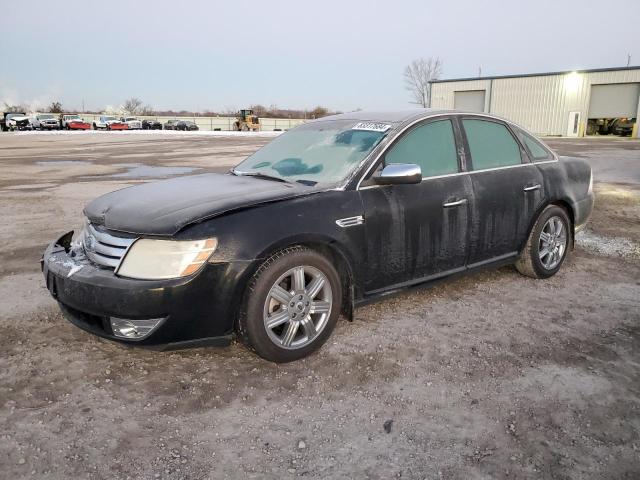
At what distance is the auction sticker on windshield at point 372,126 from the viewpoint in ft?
12.8

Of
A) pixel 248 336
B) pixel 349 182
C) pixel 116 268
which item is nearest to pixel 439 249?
pixel 349 182

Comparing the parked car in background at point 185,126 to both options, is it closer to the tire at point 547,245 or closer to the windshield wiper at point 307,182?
the tire at point 547,245

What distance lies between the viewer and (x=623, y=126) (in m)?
42.7

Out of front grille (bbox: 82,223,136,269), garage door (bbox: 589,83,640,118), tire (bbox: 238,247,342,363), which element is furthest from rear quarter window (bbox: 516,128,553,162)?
garage door (bbox: 589,83,640,118)

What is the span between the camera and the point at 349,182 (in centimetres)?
353

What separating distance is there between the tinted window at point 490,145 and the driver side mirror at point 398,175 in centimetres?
94

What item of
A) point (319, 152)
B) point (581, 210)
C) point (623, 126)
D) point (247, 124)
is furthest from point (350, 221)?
point (247, 124)

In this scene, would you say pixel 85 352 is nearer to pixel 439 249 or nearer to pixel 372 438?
pixel 372 438

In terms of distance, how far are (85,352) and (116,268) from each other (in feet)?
2.71

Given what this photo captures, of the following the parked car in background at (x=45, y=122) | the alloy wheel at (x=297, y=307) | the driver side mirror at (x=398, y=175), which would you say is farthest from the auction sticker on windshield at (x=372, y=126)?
the parked car in background at (x=45, y=122)

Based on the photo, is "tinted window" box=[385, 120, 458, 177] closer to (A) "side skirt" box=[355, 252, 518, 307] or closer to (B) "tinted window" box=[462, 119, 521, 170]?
(B) "tinted window" box=[462, 119, 521, 170]

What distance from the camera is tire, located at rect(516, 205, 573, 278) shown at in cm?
473

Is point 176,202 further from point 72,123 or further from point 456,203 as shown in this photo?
point 72,123

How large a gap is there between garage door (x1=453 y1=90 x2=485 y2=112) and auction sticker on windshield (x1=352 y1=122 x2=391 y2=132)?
49.6m
